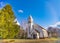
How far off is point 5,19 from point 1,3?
0.61 ft

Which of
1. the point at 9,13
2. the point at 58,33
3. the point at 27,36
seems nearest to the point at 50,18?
the point at 58,33

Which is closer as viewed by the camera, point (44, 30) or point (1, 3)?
point (44, 30)

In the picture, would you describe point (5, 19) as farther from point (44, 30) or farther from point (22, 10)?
point (44, 30)

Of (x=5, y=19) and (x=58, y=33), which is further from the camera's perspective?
(x=5, y=19)

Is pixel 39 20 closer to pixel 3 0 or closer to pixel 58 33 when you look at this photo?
pixel 58 33

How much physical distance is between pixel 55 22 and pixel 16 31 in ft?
1.41

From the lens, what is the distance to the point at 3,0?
2096mm

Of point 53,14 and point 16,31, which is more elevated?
point 53,14

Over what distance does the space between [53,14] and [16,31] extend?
0.44 metres

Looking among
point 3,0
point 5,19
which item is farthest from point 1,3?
point 5,19

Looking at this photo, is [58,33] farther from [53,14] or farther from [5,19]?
[5,19]

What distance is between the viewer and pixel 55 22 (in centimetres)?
195

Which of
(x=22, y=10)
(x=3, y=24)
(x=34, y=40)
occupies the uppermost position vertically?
(x=22, y=10)

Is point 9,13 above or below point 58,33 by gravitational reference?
above
